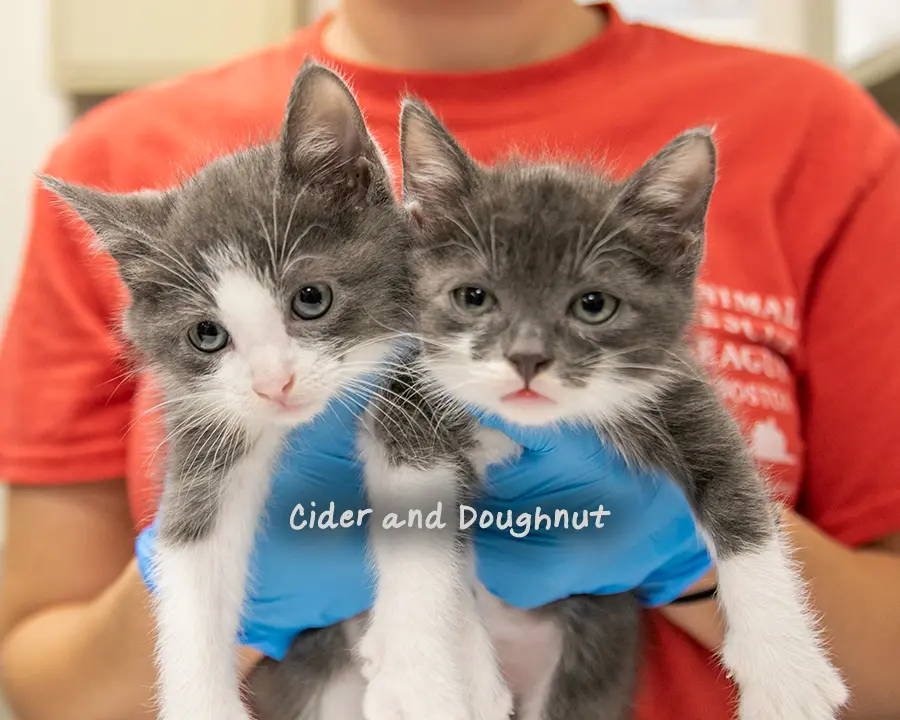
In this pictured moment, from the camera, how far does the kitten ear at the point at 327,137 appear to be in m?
0.73

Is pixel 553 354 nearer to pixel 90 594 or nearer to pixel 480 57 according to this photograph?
pixel 480 57

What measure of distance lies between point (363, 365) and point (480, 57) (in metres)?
0.73

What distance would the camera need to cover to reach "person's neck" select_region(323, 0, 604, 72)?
4.19 feet

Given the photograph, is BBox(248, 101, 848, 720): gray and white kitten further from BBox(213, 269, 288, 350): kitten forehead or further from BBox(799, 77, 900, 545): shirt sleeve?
BBox(799, 77, 900, 545): shirt sleeve

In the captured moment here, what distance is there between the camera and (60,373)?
49.6 inches

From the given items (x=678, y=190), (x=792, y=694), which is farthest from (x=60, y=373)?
(x=792, y=694)

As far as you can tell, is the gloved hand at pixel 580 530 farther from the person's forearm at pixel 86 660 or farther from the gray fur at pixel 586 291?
the person's forearm at pixel 86 660

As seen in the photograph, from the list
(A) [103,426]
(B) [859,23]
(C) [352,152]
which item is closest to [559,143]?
(C) [352,152]

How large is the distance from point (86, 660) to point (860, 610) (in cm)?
118

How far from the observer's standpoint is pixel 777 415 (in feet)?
3.68

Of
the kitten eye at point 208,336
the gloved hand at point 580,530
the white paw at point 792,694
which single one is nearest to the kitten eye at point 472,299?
the gloved hand at point 580,530

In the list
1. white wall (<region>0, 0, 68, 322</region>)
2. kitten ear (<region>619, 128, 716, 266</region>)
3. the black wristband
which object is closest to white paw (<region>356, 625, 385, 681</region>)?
the black wristband

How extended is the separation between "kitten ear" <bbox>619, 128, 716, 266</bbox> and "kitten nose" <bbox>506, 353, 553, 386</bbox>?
18cm

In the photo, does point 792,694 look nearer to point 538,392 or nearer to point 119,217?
point 538,392
